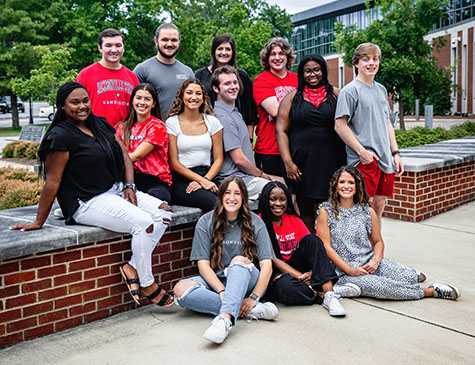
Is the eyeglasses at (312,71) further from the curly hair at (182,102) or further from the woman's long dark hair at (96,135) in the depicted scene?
the woman's long dark hair at (96,135)

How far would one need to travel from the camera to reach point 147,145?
14.5ft

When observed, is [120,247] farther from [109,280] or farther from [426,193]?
[426,193]

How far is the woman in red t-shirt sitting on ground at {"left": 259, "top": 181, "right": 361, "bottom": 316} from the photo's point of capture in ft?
13.3

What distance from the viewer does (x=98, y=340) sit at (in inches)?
140

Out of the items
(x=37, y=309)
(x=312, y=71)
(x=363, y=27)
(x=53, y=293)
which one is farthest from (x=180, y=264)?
(x=363, y=27)

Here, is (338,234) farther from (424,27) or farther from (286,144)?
(424,27)

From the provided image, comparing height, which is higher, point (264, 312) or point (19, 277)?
point (19, 277)

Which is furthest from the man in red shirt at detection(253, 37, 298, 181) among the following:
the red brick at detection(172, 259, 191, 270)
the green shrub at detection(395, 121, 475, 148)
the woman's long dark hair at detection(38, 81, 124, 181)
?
the green shrub at detection(395, 121, 475, 148)

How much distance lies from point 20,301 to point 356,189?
2727 mm

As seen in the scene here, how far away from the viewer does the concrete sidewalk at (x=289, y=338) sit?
3.21 meters

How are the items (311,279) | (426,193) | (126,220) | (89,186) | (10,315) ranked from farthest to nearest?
1. (426,193)
2. (311,279)
3. (89,186)
4. (126,220)
5. (10,315)

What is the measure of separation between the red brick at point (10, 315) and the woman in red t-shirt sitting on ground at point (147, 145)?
1.40 metres

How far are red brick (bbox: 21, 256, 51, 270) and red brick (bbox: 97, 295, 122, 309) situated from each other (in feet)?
1.79

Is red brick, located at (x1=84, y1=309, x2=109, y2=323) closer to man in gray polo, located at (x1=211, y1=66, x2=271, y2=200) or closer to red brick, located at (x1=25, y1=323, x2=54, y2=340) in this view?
red brick, located at (x1=25, y1=323, x2=54, y2=340)
